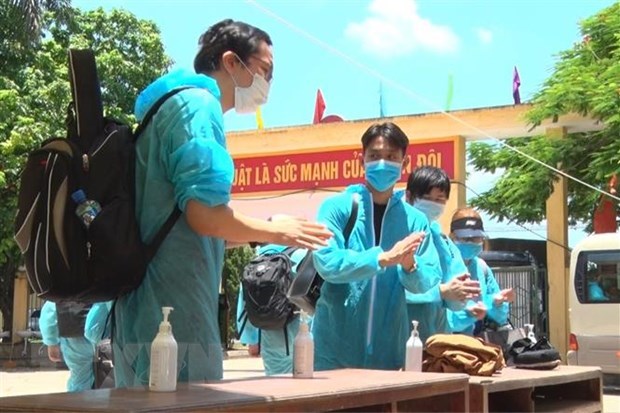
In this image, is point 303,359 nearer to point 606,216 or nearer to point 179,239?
point 179,239

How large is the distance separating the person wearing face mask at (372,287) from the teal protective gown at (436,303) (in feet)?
0.43

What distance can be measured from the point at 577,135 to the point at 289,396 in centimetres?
1412

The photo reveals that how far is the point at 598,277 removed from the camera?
1371cm

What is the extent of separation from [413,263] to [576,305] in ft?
36.6

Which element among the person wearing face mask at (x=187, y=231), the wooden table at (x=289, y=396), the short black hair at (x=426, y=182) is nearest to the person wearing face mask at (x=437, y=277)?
the short black hair at (x=426, y=182)

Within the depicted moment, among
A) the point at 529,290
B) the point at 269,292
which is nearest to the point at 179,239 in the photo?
the point at 269,292

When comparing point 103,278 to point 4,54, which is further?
point 4,54

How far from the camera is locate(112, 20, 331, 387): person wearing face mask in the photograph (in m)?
2.37

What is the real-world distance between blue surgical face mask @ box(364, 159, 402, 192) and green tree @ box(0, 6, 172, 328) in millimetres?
11250

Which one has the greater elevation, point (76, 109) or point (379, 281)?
point (76, 109)

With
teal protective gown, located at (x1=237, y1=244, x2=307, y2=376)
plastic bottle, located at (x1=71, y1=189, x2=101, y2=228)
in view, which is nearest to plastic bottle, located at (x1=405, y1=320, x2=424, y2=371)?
plastic bottle, located at (x1=71, y1=189, x2=101, y2=228)

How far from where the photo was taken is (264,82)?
109 inches

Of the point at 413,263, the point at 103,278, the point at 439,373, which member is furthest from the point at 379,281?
the point at 103,278

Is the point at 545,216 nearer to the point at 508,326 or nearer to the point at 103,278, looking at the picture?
the point at 508,326
